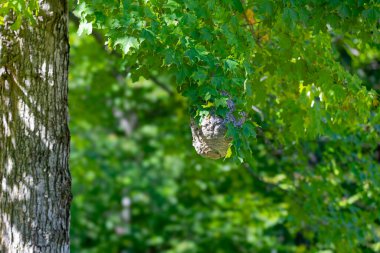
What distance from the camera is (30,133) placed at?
196 inches

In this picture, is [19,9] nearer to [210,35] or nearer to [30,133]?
[30,133]

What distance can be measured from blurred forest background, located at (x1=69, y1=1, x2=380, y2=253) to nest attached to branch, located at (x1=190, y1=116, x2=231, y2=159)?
9.75ft

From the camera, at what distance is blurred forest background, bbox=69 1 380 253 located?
8.59 meters

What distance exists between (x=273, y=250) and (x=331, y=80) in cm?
979

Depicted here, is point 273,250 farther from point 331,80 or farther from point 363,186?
point 331,80

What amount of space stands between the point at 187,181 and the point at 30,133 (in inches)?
374

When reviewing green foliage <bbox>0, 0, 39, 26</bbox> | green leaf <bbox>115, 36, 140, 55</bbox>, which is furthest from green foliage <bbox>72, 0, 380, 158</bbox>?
green foliage <bbox>0, 0, 39, 26</bbox>

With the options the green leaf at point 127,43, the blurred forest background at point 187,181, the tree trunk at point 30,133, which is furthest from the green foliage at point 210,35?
the blurred forest background at point 187,181

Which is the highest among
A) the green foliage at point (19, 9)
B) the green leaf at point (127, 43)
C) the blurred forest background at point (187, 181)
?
the blurred forest background at point (187, 181)

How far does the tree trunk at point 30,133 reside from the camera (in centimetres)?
498

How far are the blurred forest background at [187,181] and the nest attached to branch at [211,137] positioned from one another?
2.97 m

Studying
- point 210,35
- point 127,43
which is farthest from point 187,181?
point 127,43

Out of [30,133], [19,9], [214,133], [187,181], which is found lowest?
[214,133]

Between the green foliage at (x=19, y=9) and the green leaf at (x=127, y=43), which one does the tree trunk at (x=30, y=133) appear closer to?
the green foliage at (x=19, y=9)
